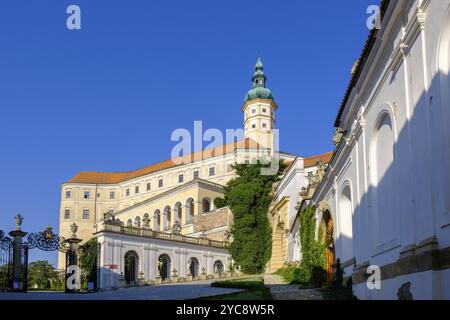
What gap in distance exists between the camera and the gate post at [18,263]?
94.8 ft

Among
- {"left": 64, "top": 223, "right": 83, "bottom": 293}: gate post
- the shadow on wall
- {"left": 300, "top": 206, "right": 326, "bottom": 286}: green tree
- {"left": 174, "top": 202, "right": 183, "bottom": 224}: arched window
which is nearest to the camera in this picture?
the shadow on wall

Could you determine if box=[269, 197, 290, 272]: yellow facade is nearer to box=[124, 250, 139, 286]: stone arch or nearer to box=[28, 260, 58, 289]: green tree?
box=[124, 250, 139, 286]: stone arch

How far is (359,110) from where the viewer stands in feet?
57.4

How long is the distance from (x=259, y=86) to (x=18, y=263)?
8333cm

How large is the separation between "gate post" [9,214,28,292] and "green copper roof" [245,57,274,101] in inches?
3149

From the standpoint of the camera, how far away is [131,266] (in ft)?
142

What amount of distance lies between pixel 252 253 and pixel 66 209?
7092 centimetres

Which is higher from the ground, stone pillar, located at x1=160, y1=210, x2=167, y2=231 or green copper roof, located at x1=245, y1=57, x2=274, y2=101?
green copper roof, located at x1=245, y1=57, x2=274, y2=101

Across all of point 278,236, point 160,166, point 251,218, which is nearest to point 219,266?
point 251,218

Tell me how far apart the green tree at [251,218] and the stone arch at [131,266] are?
1120 centimetres

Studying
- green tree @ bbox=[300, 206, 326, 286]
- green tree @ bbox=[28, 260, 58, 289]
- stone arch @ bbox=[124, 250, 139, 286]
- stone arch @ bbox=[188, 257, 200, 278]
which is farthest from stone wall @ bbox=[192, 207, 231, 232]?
green tree @ bbox=[300, 206, 326, 286]

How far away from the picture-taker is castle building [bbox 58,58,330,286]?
66.1 meters

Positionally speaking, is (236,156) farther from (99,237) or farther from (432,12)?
(432,12)

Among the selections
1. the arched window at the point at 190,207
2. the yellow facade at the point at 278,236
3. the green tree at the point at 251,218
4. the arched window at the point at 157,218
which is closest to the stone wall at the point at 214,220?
the green tree at the point at 251,218
